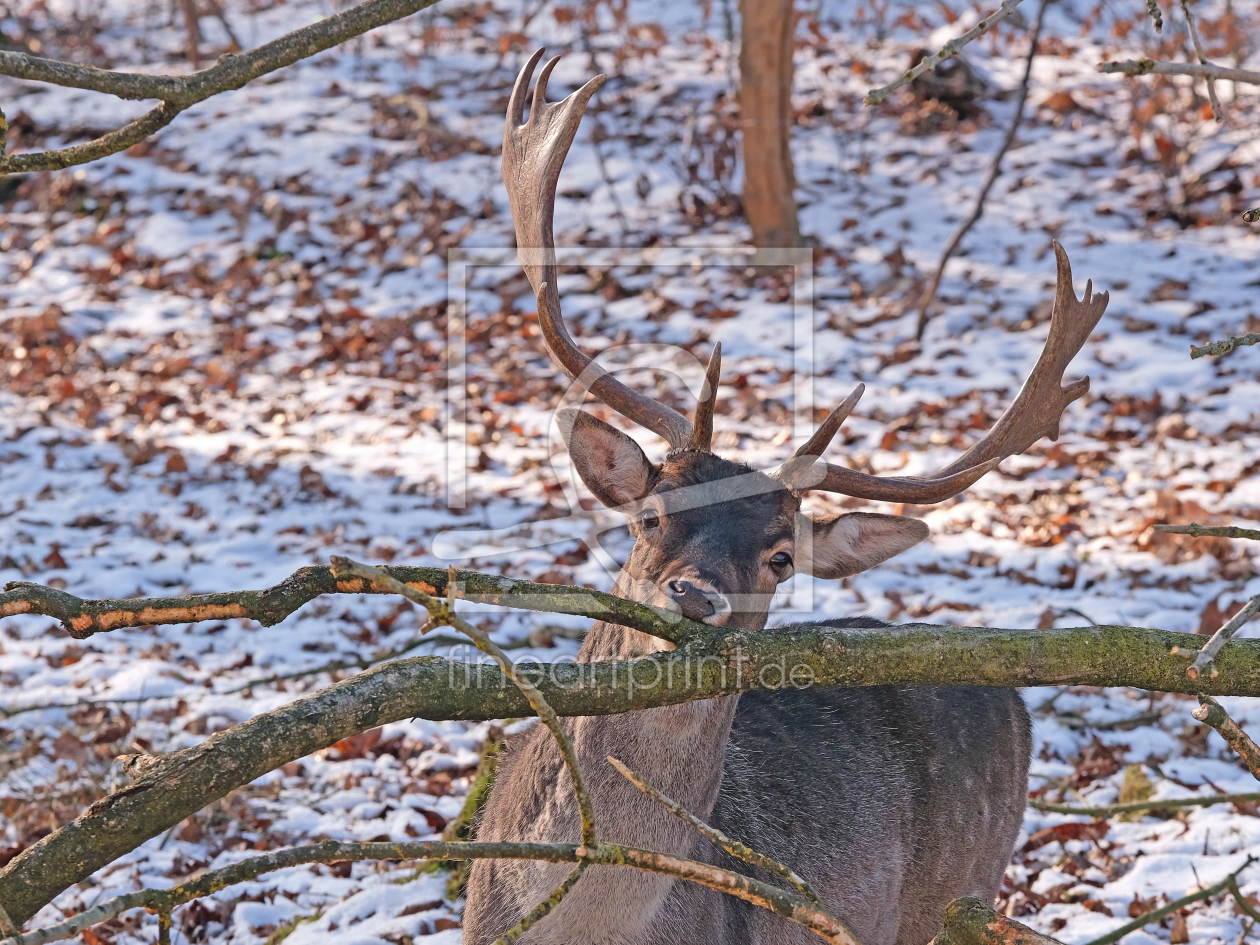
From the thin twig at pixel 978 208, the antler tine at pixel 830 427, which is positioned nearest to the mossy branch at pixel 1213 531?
the antler tine at pixel 830 427

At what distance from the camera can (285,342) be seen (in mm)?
10695

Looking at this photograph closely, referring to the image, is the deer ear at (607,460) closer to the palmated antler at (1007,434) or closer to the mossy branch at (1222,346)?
the palmated antler at (1007,434)

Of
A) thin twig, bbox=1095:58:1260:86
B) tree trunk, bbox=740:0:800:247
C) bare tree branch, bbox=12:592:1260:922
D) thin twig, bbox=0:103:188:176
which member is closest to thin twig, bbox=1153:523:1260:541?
bare tree branch, bbox=12:592:1260:922

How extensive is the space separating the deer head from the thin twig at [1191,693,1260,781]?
121 centimetres

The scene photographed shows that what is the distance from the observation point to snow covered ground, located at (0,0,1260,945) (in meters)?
5.02

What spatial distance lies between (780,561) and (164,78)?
6.62 ft

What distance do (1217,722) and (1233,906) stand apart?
2.70 m

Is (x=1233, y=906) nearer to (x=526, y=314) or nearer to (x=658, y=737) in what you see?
(x=658, y=737)

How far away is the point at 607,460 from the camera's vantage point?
3611 mm

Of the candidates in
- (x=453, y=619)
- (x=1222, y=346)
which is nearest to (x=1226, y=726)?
(x=1222, y=346)

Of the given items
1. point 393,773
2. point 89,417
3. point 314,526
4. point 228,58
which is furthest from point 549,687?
point 89,417

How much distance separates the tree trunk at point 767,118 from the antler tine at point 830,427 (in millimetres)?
8061

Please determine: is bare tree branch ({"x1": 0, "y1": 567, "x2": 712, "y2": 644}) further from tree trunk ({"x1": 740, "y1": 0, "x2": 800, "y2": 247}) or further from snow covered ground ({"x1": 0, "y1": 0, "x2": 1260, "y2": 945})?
tree trunk ({"x1": 740, "y1": 0, "x2": 800, "y2": 247})

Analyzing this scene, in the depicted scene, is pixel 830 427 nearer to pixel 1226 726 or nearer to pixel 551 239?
pixel 551 239
